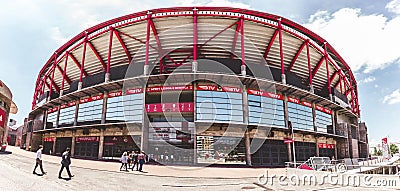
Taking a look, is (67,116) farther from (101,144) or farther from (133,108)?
(133,108)

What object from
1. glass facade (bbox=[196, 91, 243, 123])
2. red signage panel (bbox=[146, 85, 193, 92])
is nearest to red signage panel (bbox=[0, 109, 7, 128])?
red signage panel (bbox=[146, 85, 193, 92])

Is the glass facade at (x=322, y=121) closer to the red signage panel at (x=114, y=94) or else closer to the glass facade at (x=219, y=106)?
the glass facade at (x=219, y=106)

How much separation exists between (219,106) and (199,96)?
2228 mm

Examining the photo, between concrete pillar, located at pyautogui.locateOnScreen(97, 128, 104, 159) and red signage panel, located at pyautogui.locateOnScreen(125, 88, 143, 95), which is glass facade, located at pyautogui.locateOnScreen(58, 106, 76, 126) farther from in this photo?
red signage panel, located at pyautogui.locateOnScreen(125, 88, 143, 95)

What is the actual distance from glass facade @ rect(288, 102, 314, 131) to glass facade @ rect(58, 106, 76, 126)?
2725 cm

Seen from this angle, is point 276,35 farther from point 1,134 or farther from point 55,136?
point 1,134

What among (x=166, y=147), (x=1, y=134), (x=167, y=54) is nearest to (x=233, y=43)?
(x=167, y=54)

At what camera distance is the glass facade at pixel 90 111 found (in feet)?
86.0

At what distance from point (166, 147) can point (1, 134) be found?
26558 millimetres

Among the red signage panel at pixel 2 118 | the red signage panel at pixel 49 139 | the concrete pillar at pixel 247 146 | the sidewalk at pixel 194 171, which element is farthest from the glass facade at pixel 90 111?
the concrete pillar at pixel 247 146

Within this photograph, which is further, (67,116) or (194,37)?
(67,116)

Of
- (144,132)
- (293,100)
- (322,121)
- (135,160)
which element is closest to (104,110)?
(144,132)

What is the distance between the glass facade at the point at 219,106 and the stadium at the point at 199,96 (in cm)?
10

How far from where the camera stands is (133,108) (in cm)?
2352
